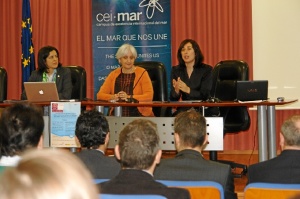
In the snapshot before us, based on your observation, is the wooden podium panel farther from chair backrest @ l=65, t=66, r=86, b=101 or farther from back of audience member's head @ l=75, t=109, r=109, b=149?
back of audience member's head @ l=75, t=109, r=109, b=149

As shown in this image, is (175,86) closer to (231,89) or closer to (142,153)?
(231,89)

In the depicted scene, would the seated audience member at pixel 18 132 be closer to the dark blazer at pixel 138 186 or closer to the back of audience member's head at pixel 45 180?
the dark blazer at pixel 138 186

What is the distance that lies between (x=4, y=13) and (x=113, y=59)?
1863 millimetres

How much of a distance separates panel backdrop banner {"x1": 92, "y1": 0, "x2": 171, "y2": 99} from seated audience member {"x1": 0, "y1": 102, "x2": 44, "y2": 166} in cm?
577

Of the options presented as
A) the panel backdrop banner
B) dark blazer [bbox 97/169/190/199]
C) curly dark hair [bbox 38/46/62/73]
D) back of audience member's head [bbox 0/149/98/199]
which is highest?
the panel backdrop banner

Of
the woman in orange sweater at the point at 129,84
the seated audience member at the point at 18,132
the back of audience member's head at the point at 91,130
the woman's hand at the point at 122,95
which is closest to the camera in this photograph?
the seated audience member at the point at 18,132

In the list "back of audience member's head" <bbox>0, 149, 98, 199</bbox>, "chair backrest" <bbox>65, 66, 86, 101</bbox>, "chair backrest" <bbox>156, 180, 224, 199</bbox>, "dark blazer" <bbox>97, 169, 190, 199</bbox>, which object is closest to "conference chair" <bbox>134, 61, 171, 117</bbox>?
"chair backrest" <bbox>65, 66, 86, 101</bbox>

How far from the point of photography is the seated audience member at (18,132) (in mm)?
2643

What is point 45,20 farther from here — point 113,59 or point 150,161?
point 150,161

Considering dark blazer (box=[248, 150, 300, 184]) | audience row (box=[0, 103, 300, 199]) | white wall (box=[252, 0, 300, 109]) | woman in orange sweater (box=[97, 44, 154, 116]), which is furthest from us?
white wall (box=[252, 0, 300, 109])

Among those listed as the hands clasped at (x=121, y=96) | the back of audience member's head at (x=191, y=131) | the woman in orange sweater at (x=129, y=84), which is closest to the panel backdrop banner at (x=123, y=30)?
the woman in orange sweater at (x=129, y=84)

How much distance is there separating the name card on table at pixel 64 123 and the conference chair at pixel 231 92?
1.52 m

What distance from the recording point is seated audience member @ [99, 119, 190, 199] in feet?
7.45

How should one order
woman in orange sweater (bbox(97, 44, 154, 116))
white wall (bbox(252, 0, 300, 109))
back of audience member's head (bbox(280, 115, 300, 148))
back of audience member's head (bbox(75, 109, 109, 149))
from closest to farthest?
1. back of audience member's head (bbox(280, 115, 300, 148))
2. back of audience member's head (bbox(75, 109, 109, 149))
3. woman in orange sweater (bbox(97, 44, 154, 116))
4. white wall (bbox(252, 0, 300, 109))
